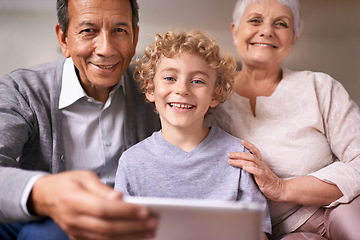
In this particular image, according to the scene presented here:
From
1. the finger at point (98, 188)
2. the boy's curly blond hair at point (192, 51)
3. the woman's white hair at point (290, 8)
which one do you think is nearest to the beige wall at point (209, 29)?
the woman's white hair at point (290, 8)

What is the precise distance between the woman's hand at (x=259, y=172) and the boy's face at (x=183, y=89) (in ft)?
0.63

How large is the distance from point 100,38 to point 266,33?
25.6 inches

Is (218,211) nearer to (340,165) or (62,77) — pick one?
(340,165)

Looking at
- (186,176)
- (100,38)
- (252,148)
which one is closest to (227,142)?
(252,148)

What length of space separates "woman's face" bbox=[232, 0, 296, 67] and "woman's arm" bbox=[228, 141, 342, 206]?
1.37 ft

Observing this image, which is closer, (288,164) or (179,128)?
(179,128)

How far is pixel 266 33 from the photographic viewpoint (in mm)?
1567

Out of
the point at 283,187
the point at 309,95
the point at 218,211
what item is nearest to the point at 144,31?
the point at 309,95

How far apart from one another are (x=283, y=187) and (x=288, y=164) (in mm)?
127

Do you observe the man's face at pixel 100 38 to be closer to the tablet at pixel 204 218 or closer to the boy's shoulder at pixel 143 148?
the boy's shoulder at pixel 143 148

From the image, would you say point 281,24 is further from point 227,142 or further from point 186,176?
point 186,176

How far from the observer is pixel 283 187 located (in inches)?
53.4

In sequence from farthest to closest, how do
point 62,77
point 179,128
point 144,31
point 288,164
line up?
point 144,31 → point 62,77 → point 288,164 → point 179,128

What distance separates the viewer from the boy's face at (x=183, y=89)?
129cm
